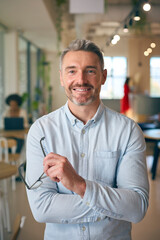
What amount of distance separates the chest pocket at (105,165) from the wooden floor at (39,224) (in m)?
0.99

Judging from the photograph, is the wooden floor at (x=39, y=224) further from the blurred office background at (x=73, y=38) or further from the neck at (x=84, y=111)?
the neck at (x=84, y=111)

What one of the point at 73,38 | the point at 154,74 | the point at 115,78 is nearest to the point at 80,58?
the point at 73,38

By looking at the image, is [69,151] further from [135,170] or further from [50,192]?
[135,170]

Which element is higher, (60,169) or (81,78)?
(81,78)

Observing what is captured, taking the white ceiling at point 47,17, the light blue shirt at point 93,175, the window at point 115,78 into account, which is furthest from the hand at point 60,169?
the window at point 115,78

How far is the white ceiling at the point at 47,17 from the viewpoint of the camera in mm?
5719

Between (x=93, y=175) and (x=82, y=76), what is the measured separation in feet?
1.55

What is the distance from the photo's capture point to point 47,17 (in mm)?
6633

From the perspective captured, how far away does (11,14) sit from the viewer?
6.21 m

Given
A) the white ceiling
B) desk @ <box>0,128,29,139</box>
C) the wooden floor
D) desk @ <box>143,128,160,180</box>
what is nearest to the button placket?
the wooden floor

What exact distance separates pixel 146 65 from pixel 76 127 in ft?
44.5

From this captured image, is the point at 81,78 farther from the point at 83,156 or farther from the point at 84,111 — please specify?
the point at 83,156

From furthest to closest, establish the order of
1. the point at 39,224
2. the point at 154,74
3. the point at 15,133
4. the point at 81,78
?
1. the point at 154,74
2. the point at 15,133
3. the point at 39,224
4. the point at 81,78

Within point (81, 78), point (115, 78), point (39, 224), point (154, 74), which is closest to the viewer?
point (81, 78)
